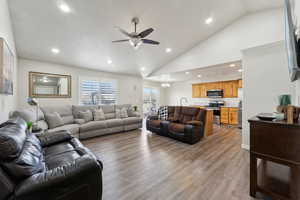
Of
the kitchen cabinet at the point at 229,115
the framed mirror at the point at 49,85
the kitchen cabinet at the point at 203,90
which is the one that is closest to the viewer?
the framed mirror at the point at 49,85

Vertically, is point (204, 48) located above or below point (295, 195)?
above

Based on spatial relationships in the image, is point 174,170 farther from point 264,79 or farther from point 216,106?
point 216,106

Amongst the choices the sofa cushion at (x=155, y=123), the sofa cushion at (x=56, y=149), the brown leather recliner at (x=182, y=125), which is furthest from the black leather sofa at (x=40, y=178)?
the sofa cushion at (x=155, y=123)

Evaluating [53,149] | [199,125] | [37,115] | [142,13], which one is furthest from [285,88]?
[37,115]

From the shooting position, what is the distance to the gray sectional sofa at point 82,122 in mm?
3621

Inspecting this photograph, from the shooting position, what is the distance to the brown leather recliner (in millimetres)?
3602

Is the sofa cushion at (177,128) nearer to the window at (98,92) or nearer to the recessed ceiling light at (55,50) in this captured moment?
the window at (98,92)

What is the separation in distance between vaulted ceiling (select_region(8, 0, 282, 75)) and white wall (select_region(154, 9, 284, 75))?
0.20 m

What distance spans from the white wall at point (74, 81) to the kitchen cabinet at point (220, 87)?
3277 mm

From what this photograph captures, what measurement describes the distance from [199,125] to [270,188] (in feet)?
7.03

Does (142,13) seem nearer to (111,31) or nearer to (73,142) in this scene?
(111,31)

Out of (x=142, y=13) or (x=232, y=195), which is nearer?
(x=232, y=195)

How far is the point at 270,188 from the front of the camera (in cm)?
164

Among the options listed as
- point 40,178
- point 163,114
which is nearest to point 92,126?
point 163,114
